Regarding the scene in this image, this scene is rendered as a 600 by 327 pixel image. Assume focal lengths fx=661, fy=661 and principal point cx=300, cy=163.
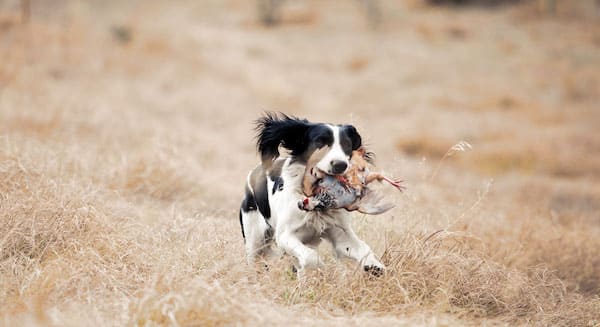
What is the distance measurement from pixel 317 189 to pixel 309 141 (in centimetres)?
34

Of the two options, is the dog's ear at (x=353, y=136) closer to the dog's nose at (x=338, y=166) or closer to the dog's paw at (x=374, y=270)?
the dog's nose at (x=338, y=166)

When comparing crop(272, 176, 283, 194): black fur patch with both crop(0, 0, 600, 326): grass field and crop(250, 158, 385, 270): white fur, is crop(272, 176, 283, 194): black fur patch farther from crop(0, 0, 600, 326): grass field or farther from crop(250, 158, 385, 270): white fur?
crop(0, 0, 600, 326): grass field

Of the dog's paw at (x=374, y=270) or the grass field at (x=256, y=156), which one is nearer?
the grass field at (x=256, y=156)

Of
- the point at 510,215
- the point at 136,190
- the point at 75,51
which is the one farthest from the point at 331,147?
the point at 75,51

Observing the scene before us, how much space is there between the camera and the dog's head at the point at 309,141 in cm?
396

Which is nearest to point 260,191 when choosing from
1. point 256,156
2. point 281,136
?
point 256,156

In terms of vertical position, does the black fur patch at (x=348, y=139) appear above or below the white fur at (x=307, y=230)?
above

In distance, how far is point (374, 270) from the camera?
13.1ft

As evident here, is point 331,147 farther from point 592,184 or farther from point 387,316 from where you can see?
point 592,184

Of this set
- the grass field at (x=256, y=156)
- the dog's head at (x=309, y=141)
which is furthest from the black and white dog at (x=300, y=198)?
the grass field at (x=256, y=156)

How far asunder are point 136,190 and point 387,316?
377 centimetres

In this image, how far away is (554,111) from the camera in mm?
14781

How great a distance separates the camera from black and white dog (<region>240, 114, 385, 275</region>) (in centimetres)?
401

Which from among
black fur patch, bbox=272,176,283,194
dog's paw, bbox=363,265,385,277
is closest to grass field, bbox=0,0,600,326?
dog's paw, bbox=363,265,385,277
